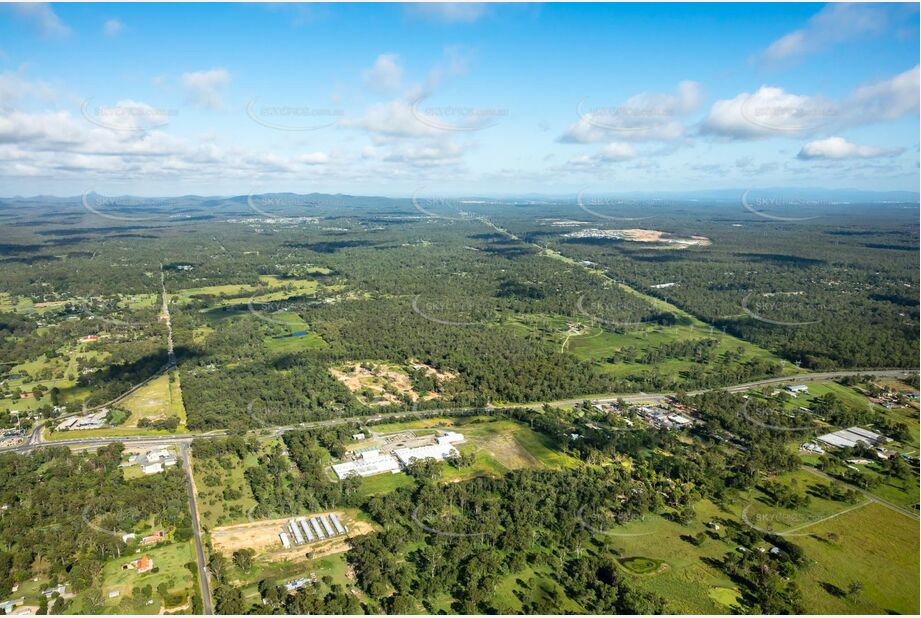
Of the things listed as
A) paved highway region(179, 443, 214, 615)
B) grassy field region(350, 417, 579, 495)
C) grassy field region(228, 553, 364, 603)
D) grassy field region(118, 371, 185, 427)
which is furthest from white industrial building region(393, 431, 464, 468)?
grassy field region(118, 371, 185, 427)

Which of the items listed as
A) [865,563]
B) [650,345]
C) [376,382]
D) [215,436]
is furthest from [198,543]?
[650,345]

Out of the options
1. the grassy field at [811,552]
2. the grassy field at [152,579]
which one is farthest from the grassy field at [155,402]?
the grassy field at [811,552]

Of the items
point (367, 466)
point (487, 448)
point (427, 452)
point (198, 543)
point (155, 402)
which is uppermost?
point (427, 452)

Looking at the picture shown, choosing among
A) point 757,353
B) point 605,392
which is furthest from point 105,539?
point 757,353

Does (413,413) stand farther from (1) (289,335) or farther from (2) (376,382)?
(1) (289,335)

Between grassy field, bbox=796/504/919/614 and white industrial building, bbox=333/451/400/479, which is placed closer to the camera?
grassy field, bbox=796/504/919/614

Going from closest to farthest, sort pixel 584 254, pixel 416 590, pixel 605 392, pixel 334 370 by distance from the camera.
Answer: pixel 416 590, pixel 605 392, pixel 334 370, pixel 584 254

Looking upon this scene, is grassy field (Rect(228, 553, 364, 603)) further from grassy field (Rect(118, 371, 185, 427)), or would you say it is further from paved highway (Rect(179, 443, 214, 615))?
grassy field (Rect(118, 371, 185, 427))

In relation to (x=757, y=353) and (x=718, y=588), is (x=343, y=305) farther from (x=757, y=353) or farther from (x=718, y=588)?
(x=718, y=588)
